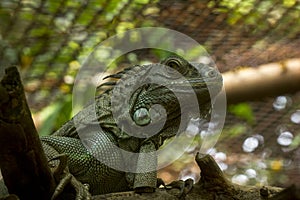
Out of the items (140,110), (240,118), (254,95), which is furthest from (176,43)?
(140,110)

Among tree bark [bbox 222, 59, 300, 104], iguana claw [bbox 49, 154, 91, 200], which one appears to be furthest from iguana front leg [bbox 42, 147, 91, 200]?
tree bark [bbox 222, 59, 300, 104]

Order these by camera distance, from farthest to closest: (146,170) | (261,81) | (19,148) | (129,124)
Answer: (261,81), (129,124), (146,170), (19,148)

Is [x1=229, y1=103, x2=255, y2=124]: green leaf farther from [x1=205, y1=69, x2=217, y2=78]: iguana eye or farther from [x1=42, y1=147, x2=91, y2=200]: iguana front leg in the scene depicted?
[x1=42, y1=147, x2=91, y2=200]: iguana front leg

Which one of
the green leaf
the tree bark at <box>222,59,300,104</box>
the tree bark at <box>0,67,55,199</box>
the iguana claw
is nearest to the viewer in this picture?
the tree bark at <box>0,67,55,199</box>

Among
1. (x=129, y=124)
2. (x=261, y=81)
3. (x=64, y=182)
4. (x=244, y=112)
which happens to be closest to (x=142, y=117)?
(x=129, y=124)

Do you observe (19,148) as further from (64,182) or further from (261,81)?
(261,81)

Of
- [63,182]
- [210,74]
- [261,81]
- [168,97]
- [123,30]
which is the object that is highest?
[123,30]

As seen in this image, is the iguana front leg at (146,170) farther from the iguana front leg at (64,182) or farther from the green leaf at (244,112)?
the green leaf at (244,112)
